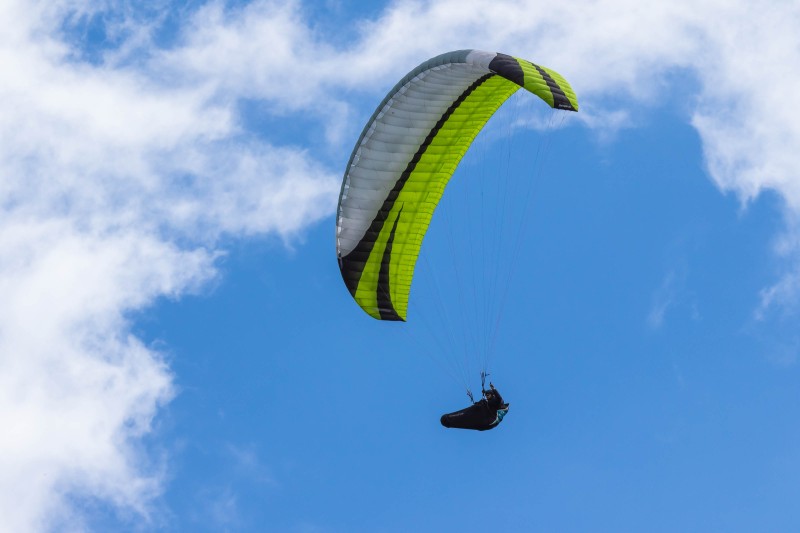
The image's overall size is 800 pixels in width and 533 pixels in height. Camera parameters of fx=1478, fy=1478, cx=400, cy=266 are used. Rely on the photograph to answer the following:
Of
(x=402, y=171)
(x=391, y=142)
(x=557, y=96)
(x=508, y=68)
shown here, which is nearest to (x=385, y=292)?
(x=402, y=171)

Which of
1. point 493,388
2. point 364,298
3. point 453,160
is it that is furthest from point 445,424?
point 453,160

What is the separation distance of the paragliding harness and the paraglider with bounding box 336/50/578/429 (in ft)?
0.09

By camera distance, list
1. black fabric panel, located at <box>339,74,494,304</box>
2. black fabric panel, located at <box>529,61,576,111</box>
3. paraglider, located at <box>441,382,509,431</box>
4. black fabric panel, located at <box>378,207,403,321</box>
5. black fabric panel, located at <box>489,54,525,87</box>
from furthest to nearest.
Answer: black fabric panel, located at <box>378,207,403,321</box> → black fabric panel, located at <box>339,74,494,304</box> → paraglider, located at <box>441,382,509,431</box> → black fabric panel, located at <box>489,54,525,87</box> → black fabric panel, located at <box>529,61,576,111</box>

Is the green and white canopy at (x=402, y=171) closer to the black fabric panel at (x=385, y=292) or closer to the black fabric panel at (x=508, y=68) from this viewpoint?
the black fabric panel at (x=385, y=292)

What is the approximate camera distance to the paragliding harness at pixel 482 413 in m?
40.4

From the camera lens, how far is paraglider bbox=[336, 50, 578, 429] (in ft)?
133

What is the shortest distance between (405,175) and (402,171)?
0.17m

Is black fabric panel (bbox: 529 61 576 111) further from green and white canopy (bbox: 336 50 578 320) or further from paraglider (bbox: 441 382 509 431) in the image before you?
paraglider (bbox: 441 382 509 431)

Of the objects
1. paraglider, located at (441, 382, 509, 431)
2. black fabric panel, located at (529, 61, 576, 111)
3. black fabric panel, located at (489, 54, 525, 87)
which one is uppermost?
black fabric panel, located at (489, 54, 525, 87)

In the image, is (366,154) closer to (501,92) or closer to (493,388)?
(501,92)

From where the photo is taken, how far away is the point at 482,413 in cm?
4044

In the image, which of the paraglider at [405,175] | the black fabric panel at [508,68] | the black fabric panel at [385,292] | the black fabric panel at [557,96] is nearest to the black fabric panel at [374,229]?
the paraglider at [405,175]

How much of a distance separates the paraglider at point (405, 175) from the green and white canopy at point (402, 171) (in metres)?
0.03

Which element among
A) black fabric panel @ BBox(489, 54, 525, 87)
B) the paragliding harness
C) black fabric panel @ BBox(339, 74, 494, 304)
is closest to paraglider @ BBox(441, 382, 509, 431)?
the paragliding harness
